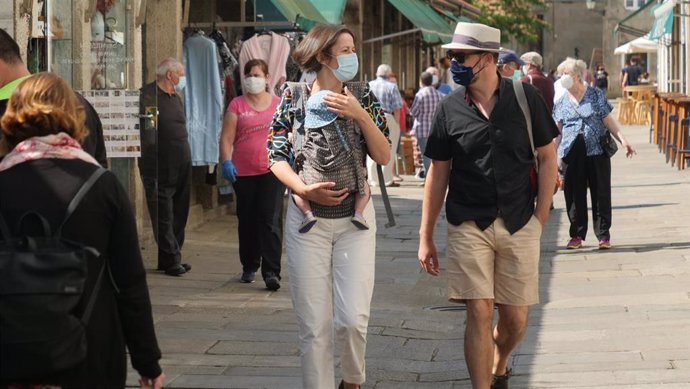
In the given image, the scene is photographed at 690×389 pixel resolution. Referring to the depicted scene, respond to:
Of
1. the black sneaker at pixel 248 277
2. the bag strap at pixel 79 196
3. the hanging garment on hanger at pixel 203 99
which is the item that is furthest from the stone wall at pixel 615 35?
the bag strap at pixel 79 196

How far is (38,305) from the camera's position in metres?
3.77

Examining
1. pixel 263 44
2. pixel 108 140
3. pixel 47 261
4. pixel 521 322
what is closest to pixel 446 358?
pixel 521 322

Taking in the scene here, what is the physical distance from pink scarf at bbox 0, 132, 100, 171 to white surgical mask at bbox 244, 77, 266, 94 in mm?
6329

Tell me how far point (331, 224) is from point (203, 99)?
7.74m

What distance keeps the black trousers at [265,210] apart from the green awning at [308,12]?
3600 millimetres

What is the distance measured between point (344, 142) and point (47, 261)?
245 cm

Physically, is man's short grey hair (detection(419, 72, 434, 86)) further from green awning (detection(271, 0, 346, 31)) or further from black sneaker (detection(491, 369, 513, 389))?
black sneaker (detection(491, 369, 513, 389))

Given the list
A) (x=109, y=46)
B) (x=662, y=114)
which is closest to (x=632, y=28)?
(x=662, y=114)

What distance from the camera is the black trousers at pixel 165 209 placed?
11281mm

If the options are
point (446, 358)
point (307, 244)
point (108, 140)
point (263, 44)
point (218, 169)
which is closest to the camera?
point (307, 244)

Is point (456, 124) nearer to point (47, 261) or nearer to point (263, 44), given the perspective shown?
point (47, 261)

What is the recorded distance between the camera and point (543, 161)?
253 inches

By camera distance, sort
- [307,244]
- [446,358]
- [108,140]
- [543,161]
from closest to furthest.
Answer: [307,244], [543,161], [446,358], [108,140]

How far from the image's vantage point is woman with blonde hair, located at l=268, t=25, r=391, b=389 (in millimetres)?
6023
